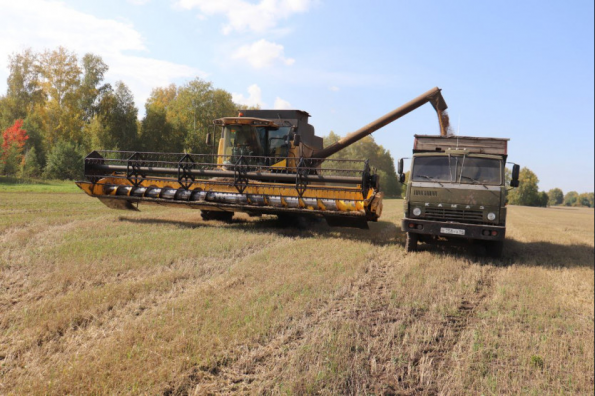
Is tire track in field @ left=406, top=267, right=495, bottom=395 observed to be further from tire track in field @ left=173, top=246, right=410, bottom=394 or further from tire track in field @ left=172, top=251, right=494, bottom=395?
tire track in field @ left=173, top=246, right=410, bottom=394

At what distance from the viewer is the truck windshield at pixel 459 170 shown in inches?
327

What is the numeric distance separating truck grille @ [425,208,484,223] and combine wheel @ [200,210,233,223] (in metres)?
5.69

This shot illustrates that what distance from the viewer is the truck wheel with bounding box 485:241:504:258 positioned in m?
8.20

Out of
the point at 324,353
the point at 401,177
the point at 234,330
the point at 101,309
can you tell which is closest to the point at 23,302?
the point at 101,309

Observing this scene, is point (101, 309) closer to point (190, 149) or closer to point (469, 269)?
point (469, 269)

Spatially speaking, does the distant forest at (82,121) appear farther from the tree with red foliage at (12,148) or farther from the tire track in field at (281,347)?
the tire track in field at (281,347)

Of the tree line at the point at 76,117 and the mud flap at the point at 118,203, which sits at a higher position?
the tree line at the point at 76,117

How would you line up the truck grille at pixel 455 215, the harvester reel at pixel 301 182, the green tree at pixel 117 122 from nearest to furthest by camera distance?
the truck grille at pixel 455 215, the harvester reel at pixel 301 182, the green tree at pixel 117 122

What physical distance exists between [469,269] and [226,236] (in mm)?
5081

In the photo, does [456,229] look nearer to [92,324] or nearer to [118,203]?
[92,324]

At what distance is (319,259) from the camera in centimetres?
725

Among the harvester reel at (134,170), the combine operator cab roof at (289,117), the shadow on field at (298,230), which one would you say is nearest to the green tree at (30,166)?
the harvester reel at (134,170)

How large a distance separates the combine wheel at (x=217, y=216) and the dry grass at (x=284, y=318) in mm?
3541

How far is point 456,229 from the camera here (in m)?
7.91
